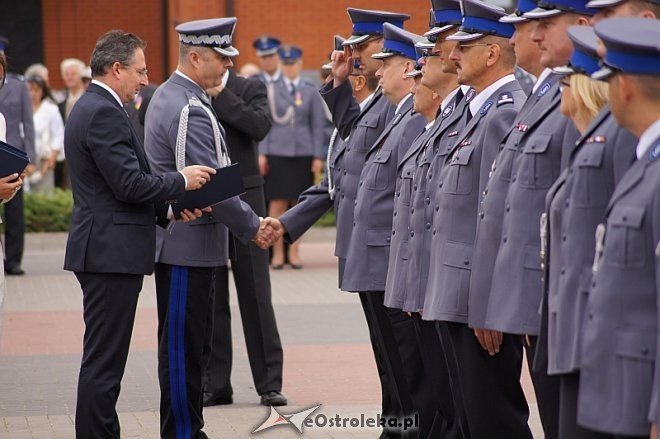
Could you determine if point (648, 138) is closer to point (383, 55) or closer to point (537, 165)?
point (537, 165)

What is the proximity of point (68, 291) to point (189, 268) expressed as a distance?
7.00m

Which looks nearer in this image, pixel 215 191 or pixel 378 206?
pixel 215 191

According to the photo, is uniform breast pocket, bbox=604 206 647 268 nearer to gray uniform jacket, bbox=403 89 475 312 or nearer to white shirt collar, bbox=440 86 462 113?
gray uniform jacket, bbox=403 89 475 312

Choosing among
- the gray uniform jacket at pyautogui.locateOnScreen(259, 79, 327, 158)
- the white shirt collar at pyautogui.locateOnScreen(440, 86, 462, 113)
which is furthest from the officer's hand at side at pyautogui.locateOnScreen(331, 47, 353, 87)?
the gray uniform jacket at pyautogui.locateOnScreen(259, 79, 327, 158)

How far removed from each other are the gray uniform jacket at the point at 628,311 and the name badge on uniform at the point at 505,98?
5.34ft

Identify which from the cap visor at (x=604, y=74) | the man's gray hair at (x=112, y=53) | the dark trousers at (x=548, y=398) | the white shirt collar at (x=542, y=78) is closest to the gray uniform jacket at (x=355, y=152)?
the man's gray hair at (x=112, y=53)

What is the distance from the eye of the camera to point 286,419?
7871 millimetres

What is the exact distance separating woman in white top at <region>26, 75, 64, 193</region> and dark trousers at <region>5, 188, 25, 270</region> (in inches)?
117

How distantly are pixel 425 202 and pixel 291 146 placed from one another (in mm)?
9664

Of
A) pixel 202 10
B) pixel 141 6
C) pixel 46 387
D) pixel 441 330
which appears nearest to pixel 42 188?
pixel 202 10

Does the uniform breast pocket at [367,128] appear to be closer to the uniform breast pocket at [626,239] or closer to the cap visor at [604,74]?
the cap visor at [604,74]

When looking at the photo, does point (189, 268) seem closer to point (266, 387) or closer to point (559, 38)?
point (266, 387)

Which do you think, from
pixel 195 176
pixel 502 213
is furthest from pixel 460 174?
pixel 195 176

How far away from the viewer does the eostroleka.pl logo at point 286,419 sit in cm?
770
